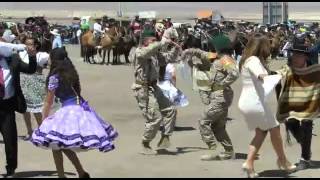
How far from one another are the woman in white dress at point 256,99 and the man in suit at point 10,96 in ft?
8.23

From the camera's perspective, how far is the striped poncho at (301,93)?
8.98 meters

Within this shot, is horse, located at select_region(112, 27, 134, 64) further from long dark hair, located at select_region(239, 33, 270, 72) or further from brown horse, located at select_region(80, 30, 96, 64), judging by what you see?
long dark hair, located at select_region(239, 33, 270, 72)

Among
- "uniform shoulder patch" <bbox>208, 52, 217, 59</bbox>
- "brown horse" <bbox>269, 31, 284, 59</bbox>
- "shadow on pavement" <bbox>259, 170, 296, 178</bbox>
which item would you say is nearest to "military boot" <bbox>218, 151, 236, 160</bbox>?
"shadow on pavement" <bbox>259, 170, 296, 178</bbox>

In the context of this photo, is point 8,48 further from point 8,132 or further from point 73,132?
point 73,132

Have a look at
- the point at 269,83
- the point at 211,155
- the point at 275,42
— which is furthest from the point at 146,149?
the point at 275,42

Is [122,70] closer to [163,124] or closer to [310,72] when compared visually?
[163,124]

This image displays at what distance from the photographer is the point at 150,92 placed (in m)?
10.2

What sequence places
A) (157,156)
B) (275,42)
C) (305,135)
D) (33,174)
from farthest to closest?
(275,42) → (157,156) → (305,135) → (33,174)

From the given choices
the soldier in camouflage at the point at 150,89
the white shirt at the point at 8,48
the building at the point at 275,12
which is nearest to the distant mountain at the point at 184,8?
the building at the point at 275,12

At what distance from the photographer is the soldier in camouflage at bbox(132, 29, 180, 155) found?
1002 cm

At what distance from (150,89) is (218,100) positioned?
108 cm

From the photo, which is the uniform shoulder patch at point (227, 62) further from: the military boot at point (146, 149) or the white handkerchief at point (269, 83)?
the military boot at point (146, 149)

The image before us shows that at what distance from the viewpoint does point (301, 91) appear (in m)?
9.01

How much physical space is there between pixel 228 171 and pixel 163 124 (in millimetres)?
1896
